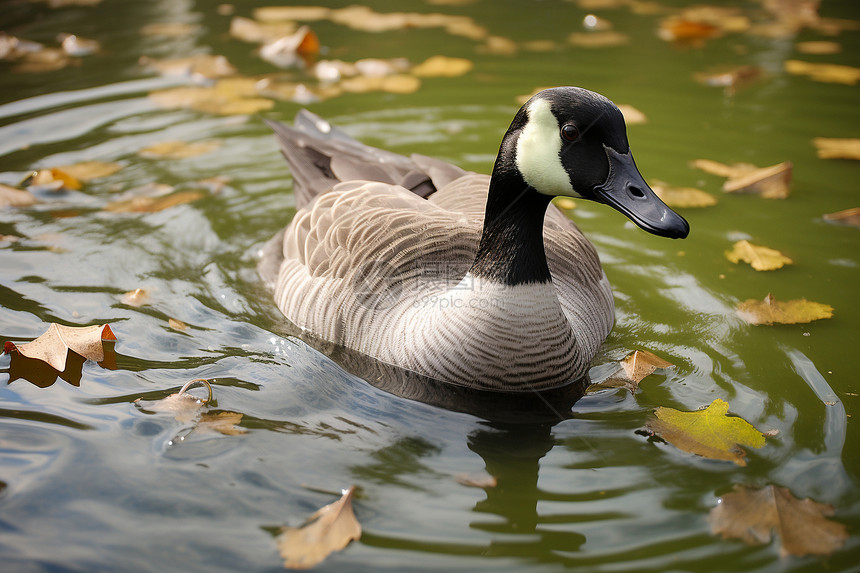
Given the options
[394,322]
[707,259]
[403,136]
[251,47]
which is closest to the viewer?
[394,322]

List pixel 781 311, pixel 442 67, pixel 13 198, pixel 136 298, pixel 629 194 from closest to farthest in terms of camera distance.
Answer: pixel 629 194
pixel 781 311
pixel 136 298
pixel 13 198
pixel 442 67

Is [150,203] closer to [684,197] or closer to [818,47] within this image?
[684,197]

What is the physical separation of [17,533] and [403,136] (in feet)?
16.4

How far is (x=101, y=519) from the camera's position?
3283 mm

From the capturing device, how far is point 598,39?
944cm

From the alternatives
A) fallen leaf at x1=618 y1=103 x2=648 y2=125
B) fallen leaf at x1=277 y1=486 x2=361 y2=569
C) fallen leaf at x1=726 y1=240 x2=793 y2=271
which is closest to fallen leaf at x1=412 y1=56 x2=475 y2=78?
fallen leaf at x1=618 y1=103 x2=648 y2=125

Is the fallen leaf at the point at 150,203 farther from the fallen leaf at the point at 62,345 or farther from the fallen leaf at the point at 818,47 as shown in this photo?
the fallen leaf at the point at 818,47

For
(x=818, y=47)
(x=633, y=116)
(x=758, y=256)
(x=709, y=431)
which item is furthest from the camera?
(x=818, y=47)

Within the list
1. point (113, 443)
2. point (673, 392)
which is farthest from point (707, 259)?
point (113, 443)

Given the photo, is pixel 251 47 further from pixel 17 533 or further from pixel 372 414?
pixel 17 533

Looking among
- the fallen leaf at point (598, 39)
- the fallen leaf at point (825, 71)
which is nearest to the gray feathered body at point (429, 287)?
the fallen leaf at point (598, 39)

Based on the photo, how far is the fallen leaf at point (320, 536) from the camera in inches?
121

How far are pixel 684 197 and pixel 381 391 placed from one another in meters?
3.26

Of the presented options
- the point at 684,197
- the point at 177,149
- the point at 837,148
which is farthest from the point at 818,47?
the point at 177,149
